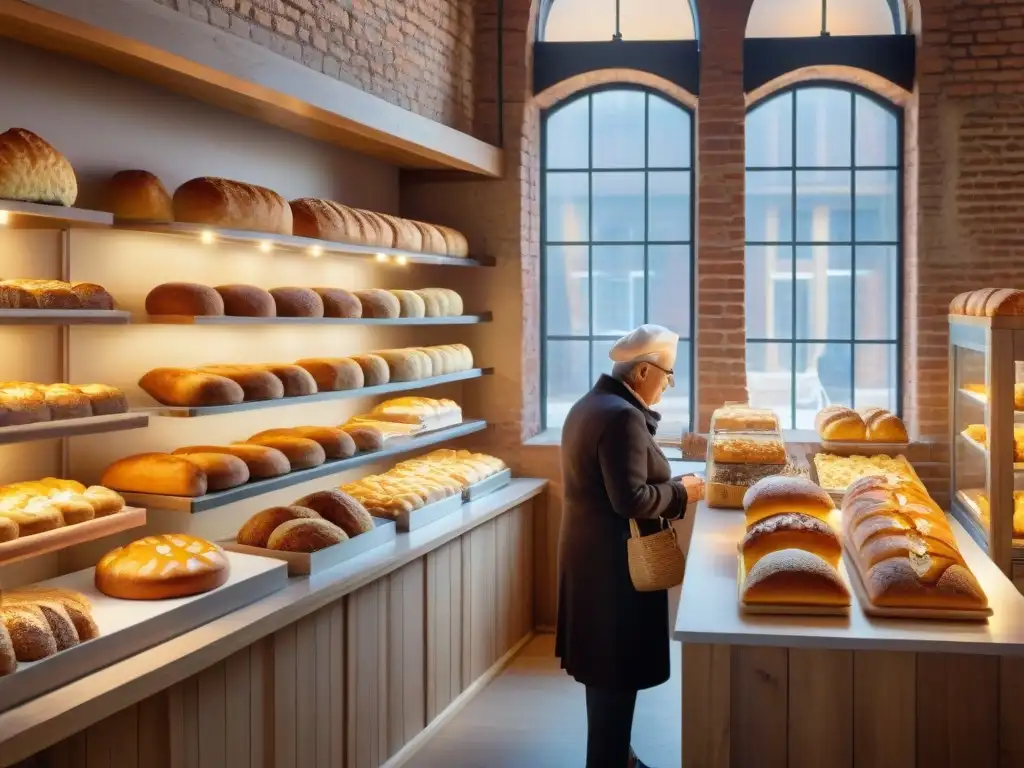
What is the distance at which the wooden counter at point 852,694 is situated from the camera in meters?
2.95

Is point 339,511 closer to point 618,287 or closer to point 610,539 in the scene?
point 610,539

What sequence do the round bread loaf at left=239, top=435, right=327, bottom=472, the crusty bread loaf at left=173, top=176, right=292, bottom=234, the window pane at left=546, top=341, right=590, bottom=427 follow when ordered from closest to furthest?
the crusty bread loaf at left=173, top=176, right=292, bottom=234
the round bread loaf at left=239, top=435, right=327, bottom=472
the window pane at left=546, top=341, right=590, bottom=427

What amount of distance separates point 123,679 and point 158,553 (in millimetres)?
615

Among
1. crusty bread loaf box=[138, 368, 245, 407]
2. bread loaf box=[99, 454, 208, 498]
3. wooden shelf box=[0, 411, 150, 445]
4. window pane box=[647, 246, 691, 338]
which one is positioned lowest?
bread loaf box=[99, 454, 208, 498]

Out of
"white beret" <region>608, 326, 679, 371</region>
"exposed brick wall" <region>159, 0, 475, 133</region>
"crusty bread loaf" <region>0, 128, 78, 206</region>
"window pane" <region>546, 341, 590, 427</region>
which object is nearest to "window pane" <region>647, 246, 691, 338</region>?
"window pane" <region>546, 341, 590, 427</region>

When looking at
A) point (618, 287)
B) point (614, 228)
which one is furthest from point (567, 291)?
point (614, 228)

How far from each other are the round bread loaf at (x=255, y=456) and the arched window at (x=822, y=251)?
3529 mm

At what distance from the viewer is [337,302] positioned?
198 inches

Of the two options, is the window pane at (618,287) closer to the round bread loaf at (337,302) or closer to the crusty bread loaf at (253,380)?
the round bread loaf at (337,302)

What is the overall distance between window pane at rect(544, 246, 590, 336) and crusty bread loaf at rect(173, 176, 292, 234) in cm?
304

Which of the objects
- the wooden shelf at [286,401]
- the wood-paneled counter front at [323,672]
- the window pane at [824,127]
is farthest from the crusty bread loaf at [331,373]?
the window pane at [824,127]

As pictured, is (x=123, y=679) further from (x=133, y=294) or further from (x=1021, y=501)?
(x=1021, y=501)

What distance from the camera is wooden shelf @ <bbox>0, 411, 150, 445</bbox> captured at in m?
3.14

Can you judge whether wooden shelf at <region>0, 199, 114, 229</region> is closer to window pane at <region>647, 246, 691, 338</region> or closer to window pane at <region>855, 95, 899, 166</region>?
window pane at <region>647, 246, 691, 338</region>
